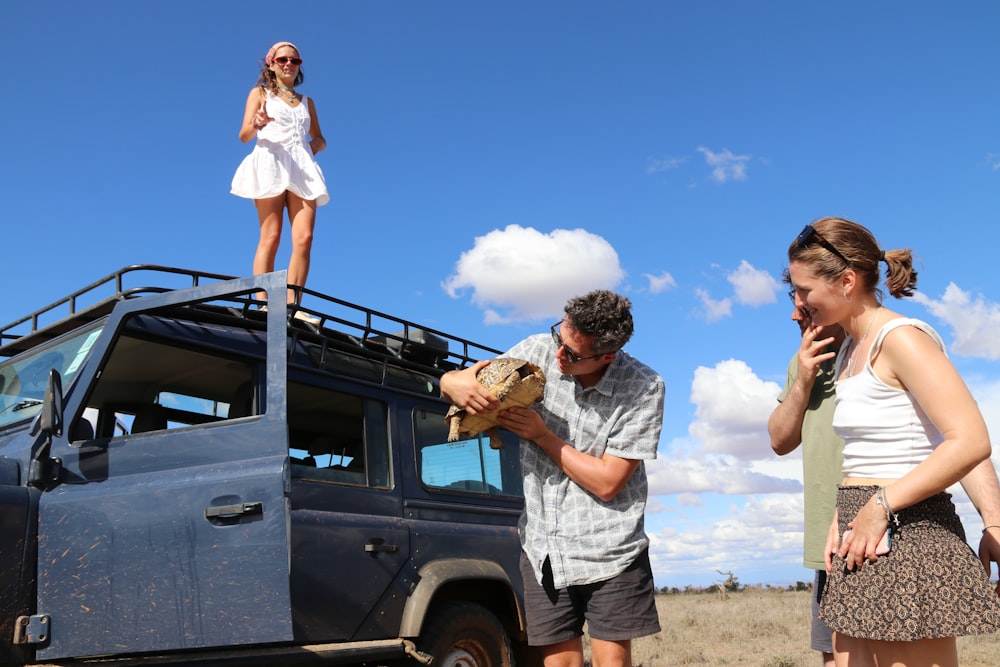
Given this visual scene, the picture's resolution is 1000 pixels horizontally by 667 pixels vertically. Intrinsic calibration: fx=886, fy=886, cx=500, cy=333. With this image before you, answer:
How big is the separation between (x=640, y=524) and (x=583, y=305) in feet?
2.53

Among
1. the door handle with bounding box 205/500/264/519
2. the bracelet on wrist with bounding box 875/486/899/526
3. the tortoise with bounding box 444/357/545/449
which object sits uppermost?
the tortoise with bounding box 444/357/545/449

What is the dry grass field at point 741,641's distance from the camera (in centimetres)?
929

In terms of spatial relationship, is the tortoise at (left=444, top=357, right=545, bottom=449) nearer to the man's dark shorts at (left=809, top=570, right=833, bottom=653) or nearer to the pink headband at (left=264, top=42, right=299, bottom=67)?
the man's dark shorts at (left=809, top=570, right=833, bottom=653)

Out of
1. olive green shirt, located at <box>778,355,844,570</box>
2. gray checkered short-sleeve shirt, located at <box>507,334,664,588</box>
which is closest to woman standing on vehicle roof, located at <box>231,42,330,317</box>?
gray checkered short-sleeve shirt, located at <box>507,334,664,588</box>

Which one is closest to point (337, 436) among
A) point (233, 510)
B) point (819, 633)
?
point (233, 510)

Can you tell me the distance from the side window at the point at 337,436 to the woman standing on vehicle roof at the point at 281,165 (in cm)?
118

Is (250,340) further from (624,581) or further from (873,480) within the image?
(873,480)

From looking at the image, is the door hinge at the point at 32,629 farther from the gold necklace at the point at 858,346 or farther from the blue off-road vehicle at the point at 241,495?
the gold necklace at the point at 858,346

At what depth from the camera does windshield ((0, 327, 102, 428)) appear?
13.1 feet

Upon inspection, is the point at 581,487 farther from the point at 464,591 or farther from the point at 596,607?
the point at 464,591

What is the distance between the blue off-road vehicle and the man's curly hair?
1272 mm

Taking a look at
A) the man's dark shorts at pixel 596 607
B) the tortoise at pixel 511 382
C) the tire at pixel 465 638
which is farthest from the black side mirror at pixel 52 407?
the tire at pixel 465 638

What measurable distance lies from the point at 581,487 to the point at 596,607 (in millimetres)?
393

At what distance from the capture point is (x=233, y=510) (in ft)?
11.1
